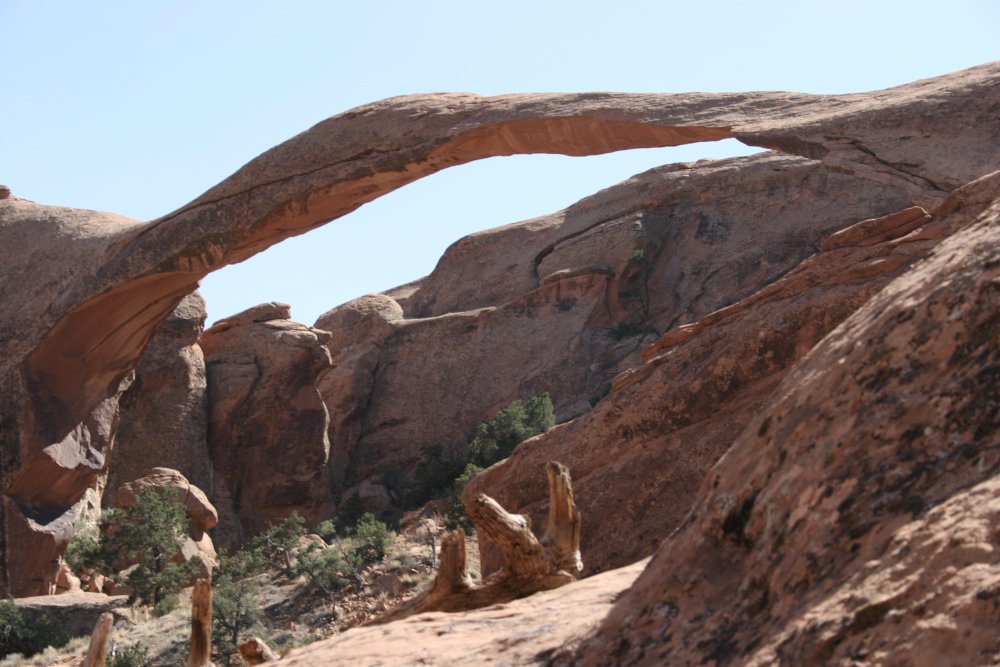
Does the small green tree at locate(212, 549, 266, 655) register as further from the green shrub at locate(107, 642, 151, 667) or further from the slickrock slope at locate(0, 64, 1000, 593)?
the slickrock slope at locate(0, 64, 1000, 593)

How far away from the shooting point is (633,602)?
463cm

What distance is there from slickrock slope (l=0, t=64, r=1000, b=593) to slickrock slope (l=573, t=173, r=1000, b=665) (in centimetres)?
1048

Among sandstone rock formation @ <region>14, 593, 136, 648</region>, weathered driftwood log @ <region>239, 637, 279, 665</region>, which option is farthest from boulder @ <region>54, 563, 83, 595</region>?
weathered driftwood log @ <region>239, 637, 279, 665</region>

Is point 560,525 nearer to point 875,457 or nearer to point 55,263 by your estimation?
point 875,457

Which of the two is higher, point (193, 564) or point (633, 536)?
point (633, 536)

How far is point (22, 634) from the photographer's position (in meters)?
16.8

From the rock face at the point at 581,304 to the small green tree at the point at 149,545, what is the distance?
1064 centimetres

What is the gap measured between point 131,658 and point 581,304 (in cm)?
1971

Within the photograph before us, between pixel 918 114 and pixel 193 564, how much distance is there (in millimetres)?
13315

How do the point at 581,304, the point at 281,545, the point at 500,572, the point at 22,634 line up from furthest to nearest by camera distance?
the point at 581,304, the point at 281,545, the point at 22,634, the point at 500,572

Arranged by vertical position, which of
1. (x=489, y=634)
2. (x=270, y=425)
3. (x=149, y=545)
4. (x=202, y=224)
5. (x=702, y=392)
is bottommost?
(x=149, y=545)

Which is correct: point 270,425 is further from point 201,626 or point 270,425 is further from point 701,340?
point 201,626

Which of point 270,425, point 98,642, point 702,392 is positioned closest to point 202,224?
point 702,392

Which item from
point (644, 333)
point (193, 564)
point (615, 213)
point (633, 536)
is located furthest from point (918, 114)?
point (615, 213)
